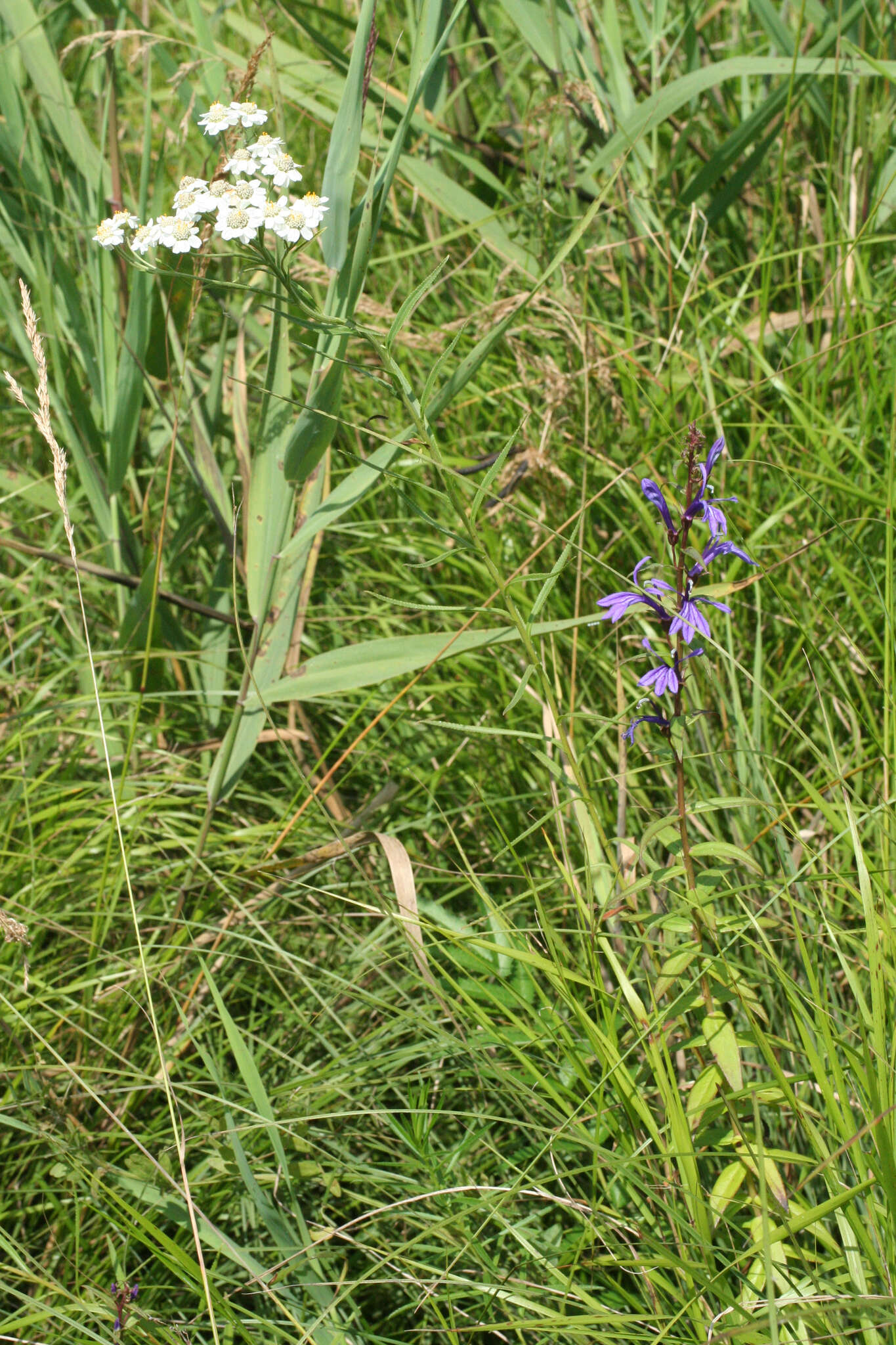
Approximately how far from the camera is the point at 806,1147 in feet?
4.02

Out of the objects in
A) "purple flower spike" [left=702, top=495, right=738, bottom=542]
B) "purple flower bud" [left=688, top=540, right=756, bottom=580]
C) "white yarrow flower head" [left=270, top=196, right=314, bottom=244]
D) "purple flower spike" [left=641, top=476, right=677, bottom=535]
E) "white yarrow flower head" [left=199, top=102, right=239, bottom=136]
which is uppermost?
"white yarrow flower head" [left=199, top=102, right=239, bottom=136]

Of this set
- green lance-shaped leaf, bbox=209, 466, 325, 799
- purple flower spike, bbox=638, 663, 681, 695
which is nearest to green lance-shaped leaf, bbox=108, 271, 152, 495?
green lance-shaped leaf, bbox=209, 466, 325, 799

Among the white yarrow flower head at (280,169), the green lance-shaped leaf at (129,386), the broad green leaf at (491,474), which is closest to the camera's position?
the broad green leaf at (491,474)

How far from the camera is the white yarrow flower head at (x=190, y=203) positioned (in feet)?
3.36

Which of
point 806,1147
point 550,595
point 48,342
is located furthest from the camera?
point 48,342

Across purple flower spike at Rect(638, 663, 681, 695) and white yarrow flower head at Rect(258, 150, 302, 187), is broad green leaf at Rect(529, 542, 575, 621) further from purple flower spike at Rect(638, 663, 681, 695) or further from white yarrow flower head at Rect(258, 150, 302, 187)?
white yarrow flower head at Rect(258, 150, 302, 187)

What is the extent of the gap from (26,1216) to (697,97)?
7.29 feet

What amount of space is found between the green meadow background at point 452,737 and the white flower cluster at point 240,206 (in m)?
0.08

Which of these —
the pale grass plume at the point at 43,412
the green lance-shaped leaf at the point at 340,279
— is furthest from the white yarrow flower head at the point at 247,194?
the pale grass plume at the point at 43,412

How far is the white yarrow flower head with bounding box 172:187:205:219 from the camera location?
103 centimetres

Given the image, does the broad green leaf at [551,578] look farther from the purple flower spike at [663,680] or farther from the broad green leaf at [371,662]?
the broad green leaf at [371,662]

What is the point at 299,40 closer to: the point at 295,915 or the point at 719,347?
the point at 719,347

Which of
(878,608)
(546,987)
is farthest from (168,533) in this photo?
(878,608)

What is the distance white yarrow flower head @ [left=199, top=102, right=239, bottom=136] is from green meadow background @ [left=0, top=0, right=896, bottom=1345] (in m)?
0.14
